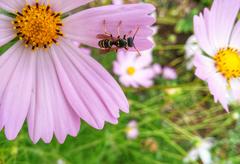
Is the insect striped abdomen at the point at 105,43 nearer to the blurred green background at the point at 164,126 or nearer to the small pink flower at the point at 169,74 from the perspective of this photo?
the blurred green background at the point at 164,126

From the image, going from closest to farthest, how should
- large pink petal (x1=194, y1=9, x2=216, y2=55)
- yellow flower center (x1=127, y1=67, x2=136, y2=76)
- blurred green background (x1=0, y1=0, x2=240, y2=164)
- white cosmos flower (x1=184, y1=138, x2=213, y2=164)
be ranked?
1. large pink petal (x1=194, y1=9, x2=216, y2=55)
2. blurred green background (x1=0, y1=0, x2=240, y2=164)
3. white cosmos flower (x1=184, y1=138, x2=213, y2=164)
4. yellow flower center (x1=127, y1=67, x2=136, y2=76)

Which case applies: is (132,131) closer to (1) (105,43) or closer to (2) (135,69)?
(2) (135,69)

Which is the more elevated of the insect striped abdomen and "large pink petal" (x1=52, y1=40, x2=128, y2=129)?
the insect striped abdomen

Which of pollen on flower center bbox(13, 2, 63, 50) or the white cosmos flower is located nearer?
pollen on flower center bbox(13, 2, 63, 50)

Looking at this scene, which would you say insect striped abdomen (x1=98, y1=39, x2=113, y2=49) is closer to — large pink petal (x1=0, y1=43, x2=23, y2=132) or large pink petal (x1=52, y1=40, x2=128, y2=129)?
large pink petal (x1=52, y1=40, x2=128, y2=129)

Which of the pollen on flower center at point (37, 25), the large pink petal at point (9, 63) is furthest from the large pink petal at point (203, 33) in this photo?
the large pink petal at point (9, 63)

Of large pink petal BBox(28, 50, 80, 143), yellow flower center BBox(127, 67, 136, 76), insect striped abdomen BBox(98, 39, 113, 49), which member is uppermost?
yellow flower center BBox(127, 67, 136, 76)

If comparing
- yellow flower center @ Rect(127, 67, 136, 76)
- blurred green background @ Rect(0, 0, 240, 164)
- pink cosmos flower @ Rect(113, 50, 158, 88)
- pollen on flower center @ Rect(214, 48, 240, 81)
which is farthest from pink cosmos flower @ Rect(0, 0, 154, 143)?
yellow flower center @ Rect(127, 67, 136, 76)

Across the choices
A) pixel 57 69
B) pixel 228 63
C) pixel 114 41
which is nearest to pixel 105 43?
pixel 114 41
